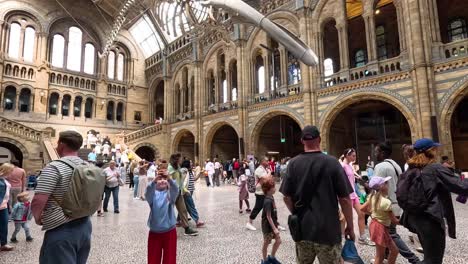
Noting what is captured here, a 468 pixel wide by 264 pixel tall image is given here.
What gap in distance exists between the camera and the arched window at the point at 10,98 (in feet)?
72.8

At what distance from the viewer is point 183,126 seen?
24016mm

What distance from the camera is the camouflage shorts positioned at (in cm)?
196

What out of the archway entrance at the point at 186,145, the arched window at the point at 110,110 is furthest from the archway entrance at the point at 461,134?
the arched window at the point at 110,110

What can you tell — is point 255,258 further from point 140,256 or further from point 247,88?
point 247,88

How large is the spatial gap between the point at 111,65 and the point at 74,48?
3.66 metres

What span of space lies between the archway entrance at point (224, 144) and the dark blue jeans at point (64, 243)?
65.6ft

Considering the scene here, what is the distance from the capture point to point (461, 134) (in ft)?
50.3

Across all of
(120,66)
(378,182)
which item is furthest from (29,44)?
(378,182)

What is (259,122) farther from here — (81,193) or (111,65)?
(111,65)

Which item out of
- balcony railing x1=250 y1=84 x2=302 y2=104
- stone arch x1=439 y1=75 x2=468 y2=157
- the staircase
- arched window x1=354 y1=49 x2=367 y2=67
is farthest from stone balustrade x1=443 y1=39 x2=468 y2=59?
the staircase

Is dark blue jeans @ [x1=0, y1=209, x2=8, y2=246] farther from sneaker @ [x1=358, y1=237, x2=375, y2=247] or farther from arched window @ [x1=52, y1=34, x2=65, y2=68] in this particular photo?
arched window @ [x1=52, y1=34, x2=65, y2=68]

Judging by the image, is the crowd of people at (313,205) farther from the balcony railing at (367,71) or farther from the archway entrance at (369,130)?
the archway entrance at (369,130)

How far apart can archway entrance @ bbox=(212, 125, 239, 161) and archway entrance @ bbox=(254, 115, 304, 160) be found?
183 inches

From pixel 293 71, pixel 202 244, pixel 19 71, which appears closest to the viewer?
pixel 202 244
